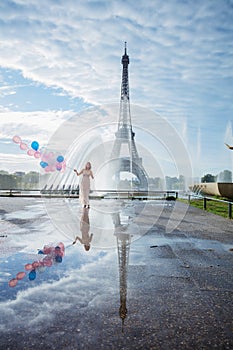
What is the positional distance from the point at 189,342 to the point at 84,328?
88 cm

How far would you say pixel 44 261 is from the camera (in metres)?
5.01

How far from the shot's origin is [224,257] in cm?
557

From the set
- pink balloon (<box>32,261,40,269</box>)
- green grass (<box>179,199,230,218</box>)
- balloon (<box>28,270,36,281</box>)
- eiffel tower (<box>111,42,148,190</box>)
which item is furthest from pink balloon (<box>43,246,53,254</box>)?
eiffel tower (<box>111,42,148,190</box>)

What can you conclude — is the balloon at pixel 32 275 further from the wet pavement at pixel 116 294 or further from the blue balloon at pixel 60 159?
the blue balloon at pixel 60 159

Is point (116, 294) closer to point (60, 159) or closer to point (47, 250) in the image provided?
point (47, 250)

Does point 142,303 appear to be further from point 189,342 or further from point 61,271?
point 61,271

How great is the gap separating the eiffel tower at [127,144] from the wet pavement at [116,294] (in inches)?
1610

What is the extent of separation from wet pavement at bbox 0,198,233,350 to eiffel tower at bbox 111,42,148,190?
4089cm

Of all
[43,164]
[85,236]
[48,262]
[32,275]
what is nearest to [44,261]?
[48,262]

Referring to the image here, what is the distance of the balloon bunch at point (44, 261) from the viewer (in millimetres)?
4160

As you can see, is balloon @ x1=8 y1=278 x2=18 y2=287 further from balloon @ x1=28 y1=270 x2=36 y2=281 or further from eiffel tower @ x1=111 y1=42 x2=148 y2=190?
eiffel tower @ x1=111 y1=42 x2=148 y2=190

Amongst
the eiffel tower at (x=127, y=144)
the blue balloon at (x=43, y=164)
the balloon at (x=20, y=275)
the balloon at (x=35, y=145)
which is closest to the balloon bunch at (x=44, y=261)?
the balloon at (x=20, y=275)

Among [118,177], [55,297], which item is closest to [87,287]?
[55,297]

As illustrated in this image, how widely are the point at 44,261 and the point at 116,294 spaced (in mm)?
1834
